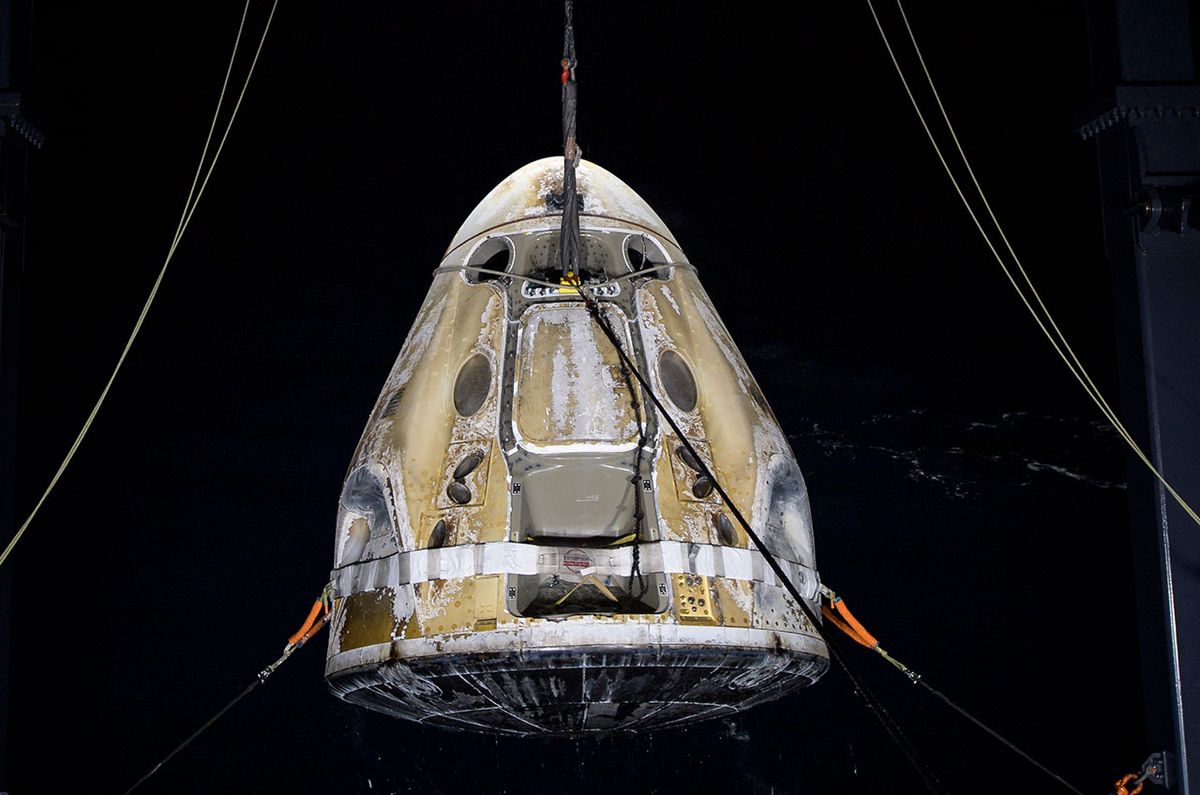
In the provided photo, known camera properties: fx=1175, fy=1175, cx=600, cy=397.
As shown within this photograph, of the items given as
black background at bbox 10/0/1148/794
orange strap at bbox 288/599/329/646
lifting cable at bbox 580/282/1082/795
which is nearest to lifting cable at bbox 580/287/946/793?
lifting cable at bbox 580/282/1082/795

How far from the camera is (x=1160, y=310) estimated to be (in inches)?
251

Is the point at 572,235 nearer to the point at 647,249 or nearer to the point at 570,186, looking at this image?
the point at 570,186

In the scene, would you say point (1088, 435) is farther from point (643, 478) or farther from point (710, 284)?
point (643, 478)

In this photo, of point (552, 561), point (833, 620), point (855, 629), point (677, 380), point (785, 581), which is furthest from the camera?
point (833, 620)

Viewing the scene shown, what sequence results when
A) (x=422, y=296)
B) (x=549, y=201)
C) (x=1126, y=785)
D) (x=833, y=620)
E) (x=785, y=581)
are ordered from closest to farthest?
(x=785, y=581)
(x=1126, y=785)
(x=833, y=620)
(x=549, y=201)
(x=422, y=296)

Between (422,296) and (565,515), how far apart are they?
10.8 meters

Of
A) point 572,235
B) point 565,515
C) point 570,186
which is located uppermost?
point 570,186

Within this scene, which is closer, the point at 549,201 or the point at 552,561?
the point at 552,561

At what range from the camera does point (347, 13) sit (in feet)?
42.4

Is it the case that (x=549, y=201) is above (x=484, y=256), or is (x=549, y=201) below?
above

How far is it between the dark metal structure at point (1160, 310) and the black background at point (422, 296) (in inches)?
194

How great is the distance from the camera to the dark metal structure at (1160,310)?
238 inches

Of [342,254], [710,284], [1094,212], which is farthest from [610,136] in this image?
[1094,212]

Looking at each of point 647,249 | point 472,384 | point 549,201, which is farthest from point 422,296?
point 472,384
